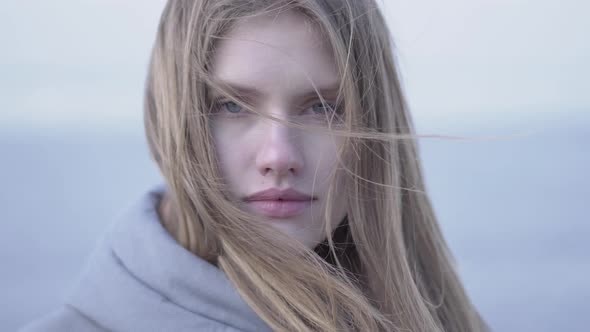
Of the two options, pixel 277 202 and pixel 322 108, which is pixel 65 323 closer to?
pixel 277 202

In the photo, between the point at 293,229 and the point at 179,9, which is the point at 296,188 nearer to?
the point at 293,229

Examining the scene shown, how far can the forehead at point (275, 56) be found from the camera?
5.03ft

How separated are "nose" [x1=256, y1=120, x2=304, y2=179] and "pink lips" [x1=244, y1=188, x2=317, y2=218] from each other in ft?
0.15

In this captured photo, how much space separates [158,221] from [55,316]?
0.31 m

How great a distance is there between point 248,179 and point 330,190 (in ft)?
0.65

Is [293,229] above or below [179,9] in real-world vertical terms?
below

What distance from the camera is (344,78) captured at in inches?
63.8

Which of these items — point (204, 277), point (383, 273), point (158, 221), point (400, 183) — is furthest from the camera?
point (400, 183)

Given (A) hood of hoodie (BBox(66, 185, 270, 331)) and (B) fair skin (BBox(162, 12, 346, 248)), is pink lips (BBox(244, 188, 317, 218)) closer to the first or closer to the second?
(B) fair skin (BBox(162, 12, 346, 248))

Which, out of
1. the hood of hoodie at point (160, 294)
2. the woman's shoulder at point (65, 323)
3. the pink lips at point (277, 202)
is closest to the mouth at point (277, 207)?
the pink lips at point (277, 202)

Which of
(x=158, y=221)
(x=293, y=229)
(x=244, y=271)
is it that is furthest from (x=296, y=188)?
(x=158, y=221)

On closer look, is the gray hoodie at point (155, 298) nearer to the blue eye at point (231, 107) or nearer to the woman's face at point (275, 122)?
the woman's face at point (275, 122)

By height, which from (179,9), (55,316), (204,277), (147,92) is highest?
(179,9)

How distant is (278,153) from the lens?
151 cm
